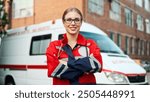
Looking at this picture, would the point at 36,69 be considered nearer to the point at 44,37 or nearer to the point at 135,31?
the point at 44,37

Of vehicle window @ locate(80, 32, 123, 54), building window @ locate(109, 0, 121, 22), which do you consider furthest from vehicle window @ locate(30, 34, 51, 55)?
building window @ locate(109, 0, 121, 22)

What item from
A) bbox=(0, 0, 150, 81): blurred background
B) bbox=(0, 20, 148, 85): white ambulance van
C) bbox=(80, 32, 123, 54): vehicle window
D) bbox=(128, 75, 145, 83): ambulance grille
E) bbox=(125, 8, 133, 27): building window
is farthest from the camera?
bbox=(125, 8, 133, 27): building window

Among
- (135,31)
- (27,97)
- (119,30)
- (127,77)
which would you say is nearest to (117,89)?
(27,97)

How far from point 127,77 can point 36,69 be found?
281cm

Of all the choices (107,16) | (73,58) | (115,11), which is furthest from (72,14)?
(115,11)

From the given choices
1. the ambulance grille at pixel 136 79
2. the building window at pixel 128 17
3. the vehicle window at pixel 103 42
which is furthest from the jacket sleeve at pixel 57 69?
the building window at pixel 128 17

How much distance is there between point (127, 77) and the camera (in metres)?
8.12

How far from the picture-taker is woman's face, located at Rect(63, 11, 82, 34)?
9.44 ft

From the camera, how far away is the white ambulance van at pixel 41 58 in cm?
813

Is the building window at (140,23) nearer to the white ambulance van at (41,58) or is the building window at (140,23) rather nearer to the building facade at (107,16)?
the building facade at (107,16)

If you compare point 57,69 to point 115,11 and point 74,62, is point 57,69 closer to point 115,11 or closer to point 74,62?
point 74,62

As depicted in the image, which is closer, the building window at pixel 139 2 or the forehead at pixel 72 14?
the forehead at pixel 72 14

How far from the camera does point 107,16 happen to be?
31.0 meters

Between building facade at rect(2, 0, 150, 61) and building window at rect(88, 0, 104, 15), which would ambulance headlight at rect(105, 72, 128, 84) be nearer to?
building facade at rect(2, 0, 150, 61)
